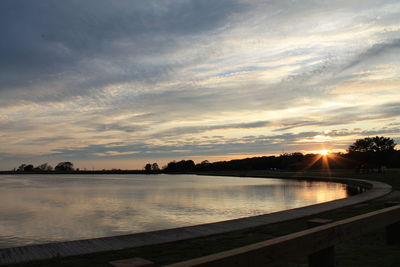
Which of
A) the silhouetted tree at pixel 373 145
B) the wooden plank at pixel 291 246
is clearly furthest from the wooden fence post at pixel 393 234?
the silhouetted tree at pixel 373 145

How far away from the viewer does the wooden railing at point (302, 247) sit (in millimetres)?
2822

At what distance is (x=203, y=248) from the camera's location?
27.0ft

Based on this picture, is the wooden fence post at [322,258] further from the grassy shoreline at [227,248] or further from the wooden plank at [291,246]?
the grassy shoreline at [227,248]

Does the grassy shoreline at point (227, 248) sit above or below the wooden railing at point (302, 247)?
below

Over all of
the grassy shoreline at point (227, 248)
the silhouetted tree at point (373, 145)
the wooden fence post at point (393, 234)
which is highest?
the silhouetted tree at point (373, 145)

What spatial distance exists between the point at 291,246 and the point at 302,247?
0.77 feet

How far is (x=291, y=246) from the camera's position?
3.46m

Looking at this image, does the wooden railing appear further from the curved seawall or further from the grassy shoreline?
the curved seawall

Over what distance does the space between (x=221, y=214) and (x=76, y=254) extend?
12291 millimetres

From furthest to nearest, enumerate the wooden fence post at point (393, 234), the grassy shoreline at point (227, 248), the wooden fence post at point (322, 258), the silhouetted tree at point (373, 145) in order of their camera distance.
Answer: the silhouetted tree at point (373, 145)
the wooden fence post at point (393, 234)
the grassy shoreline at point (227, 248)
the wooden fence post at point (322, 258)

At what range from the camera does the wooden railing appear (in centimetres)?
282

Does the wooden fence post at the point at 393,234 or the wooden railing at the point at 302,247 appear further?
the wooden fence post at the point at 393,234

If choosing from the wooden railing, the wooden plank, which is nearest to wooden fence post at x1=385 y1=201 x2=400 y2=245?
the wooden railing

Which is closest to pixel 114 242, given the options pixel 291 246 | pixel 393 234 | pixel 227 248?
pixel 227 248
